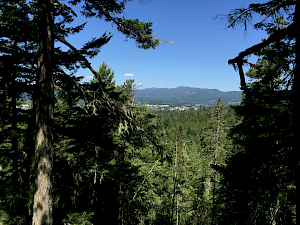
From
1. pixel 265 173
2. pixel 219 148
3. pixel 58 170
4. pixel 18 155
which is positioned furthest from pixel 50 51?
pixel 219 148

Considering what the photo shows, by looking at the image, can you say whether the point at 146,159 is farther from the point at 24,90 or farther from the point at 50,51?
the point at 50,51

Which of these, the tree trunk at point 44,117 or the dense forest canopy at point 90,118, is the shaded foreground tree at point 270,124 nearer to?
the dense forest canopy at point 90,118

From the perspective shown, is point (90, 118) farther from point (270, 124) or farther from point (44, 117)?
point (270, 124)

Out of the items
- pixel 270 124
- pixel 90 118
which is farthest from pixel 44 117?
pixel 270 124

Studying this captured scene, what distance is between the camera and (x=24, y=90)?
4770 millimetres

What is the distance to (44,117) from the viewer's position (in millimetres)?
3574

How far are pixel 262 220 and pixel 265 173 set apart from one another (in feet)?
10.5

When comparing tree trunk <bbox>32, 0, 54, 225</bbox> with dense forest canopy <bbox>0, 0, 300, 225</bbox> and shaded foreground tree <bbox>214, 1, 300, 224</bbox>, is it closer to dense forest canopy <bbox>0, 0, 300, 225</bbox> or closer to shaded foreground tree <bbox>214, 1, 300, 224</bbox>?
dense forest canopy <bbox>0, 0, 300, 225</bbox>

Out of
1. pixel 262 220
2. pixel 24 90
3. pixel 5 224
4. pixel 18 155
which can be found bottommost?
pixel 262 220

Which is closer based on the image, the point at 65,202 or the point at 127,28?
the point at 127,28

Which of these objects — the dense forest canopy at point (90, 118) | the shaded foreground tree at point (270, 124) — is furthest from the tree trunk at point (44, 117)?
the shaded foreground tree at point (270, 124)

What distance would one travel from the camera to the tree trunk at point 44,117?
343cm

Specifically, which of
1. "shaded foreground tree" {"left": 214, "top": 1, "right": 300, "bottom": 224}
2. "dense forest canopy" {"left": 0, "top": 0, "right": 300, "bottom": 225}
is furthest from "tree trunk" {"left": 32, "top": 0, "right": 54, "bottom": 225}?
"shaded foreground tree" {"left": 214, "top": 1, "right": 300, "bottom": 224}

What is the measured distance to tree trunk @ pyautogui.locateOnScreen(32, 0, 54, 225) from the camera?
3432 millimetres
